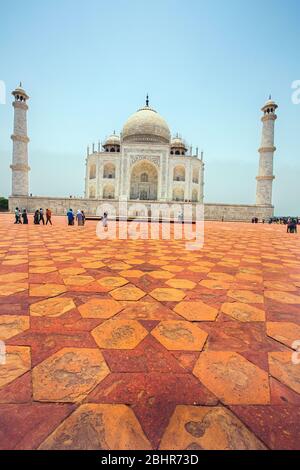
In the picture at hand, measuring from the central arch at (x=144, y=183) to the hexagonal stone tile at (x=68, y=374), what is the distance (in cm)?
2862

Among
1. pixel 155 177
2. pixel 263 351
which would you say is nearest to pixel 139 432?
pixel 263 351

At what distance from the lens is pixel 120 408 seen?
901 mm

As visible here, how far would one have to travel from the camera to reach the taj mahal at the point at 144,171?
22.4 m

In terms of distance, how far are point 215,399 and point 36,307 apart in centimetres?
143

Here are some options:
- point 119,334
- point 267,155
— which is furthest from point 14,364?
point 267,155

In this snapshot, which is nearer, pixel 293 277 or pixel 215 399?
pixel 215 399

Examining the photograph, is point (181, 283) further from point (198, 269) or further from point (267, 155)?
point (267, 155)

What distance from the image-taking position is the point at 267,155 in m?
23.8

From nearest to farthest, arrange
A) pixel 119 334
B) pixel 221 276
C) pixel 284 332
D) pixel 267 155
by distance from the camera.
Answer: pixel 119 334 < pixel 284 332 < pixel 221 276 < pixel 267 155

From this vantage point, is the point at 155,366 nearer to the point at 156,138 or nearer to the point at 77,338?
the point at 77,338

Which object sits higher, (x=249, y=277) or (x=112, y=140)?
(x=112, y=140)

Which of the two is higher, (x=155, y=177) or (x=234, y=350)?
(x=155, y=177)

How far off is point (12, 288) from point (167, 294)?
1491 millimetres

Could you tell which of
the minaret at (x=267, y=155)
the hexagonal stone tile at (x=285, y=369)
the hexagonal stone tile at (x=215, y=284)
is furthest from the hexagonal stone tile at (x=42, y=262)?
the minaret at (x=267, y=155)
